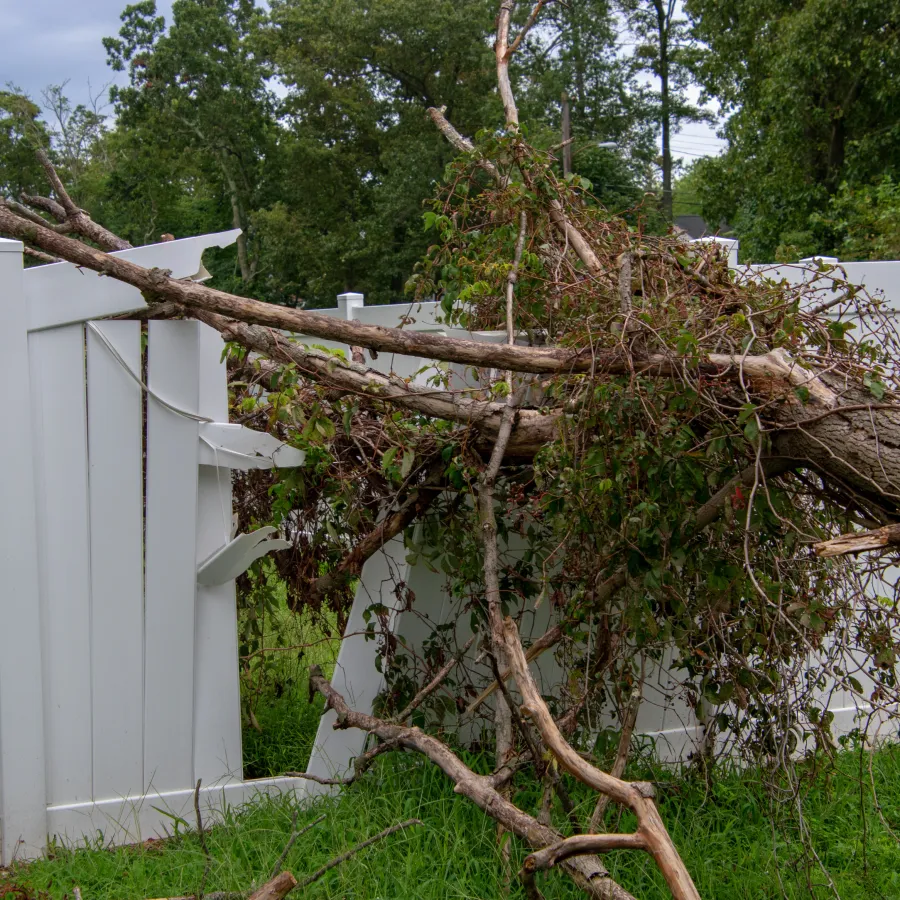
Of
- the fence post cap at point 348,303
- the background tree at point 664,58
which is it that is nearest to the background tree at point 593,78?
the background tree at point 664,58

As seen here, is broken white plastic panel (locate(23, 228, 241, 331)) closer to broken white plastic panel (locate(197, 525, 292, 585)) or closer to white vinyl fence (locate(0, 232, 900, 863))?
white vinyl fence (locate(0, 232, 900, 863))

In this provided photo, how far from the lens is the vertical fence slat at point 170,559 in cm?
308

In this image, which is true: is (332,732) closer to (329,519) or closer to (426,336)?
(329,519)

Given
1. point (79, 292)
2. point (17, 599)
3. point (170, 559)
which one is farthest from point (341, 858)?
point (79, 292)

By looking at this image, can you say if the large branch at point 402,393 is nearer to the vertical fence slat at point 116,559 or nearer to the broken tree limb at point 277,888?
the vertical fence slat at point 116,559

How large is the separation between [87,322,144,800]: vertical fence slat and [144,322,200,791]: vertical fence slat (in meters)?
0.04

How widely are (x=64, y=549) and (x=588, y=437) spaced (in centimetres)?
166

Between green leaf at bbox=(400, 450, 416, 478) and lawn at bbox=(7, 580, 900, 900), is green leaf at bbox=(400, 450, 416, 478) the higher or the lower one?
the higher one

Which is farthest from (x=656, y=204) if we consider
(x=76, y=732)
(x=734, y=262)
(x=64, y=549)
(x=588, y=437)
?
(x=76, y=732)

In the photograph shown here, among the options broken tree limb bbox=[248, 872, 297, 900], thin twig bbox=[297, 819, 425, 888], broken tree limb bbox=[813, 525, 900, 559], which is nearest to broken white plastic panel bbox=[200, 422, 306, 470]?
thin twig bbox=[297, 819, 425, 888]

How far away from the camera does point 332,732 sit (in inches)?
130

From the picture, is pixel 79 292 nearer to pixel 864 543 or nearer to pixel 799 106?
pixel 864 543

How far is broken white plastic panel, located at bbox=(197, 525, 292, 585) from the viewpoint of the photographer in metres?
3.06

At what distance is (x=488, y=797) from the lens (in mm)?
2426
